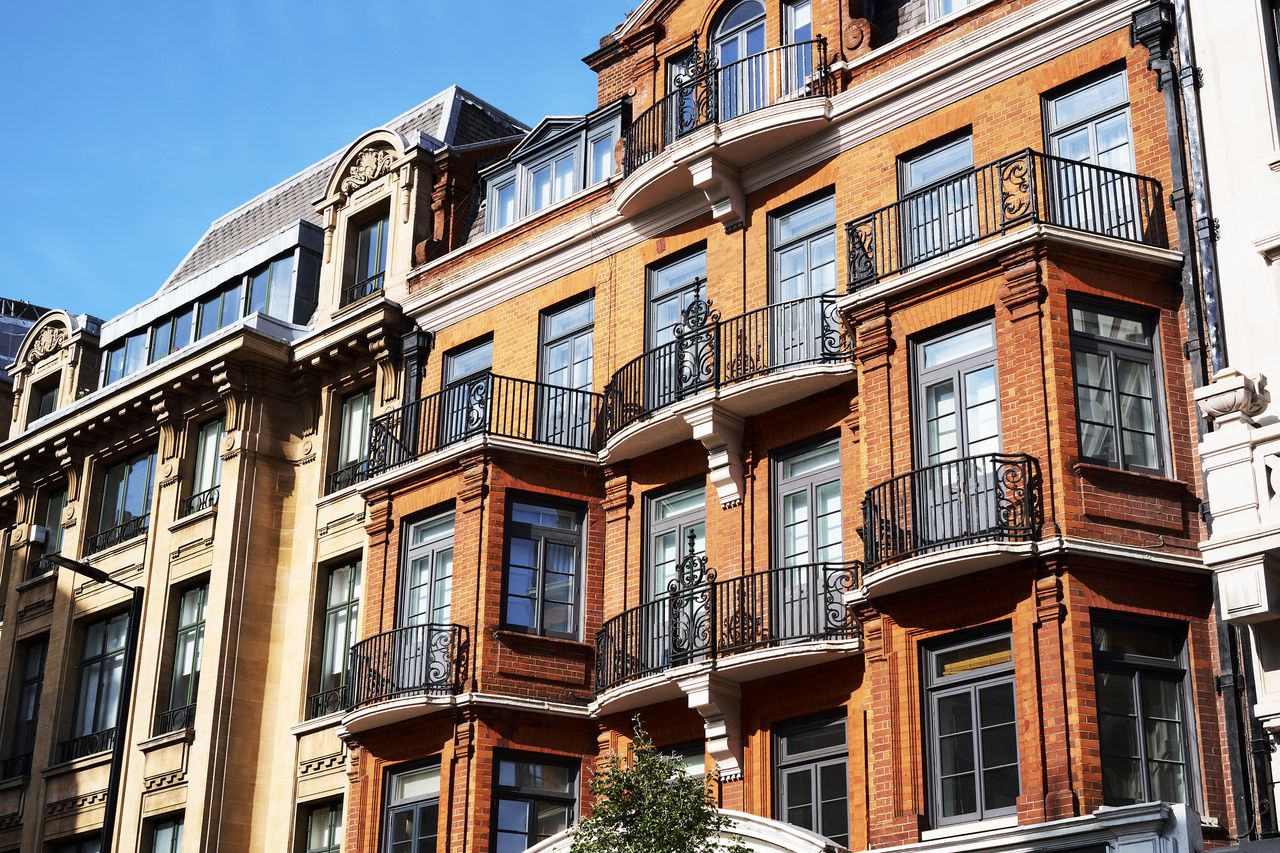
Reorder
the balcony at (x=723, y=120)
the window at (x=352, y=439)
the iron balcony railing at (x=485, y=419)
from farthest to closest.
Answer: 1. the window at (x=352, y=439)
2. the iron balcony railing at (x=485, y=419)
3. the balcony at (x=723, y=120)

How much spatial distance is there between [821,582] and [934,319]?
373cm

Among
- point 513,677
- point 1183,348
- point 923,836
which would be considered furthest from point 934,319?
point 513,677

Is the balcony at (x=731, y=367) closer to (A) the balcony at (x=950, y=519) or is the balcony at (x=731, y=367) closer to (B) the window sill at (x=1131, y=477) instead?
(A) the balcony at (x=950, y=519)

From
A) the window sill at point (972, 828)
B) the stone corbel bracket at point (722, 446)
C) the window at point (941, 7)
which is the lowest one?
the window sill at point (972, 828)

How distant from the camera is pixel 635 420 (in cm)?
2539

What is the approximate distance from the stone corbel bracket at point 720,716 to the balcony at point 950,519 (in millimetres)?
3109

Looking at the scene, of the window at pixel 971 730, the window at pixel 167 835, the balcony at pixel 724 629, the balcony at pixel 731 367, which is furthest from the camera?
the window at pixel 167 835

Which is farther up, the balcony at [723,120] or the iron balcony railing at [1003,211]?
the balcony at [723,120]

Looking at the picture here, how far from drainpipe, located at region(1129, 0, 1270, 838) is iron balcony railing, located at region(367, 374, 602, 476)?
377 inches

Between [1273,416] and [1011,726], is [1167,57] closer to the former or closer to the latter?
[1273,416]

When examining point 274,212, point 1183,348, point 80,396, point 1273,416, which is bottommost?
point 1273,416

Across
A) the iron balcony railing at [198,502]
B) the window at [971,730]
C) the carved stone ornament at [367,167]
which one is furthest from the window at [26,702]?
the window at [971,730]

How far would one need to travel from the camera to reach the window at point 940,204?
22219mm

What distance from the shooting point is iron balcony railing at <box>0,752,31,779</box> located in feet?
113
